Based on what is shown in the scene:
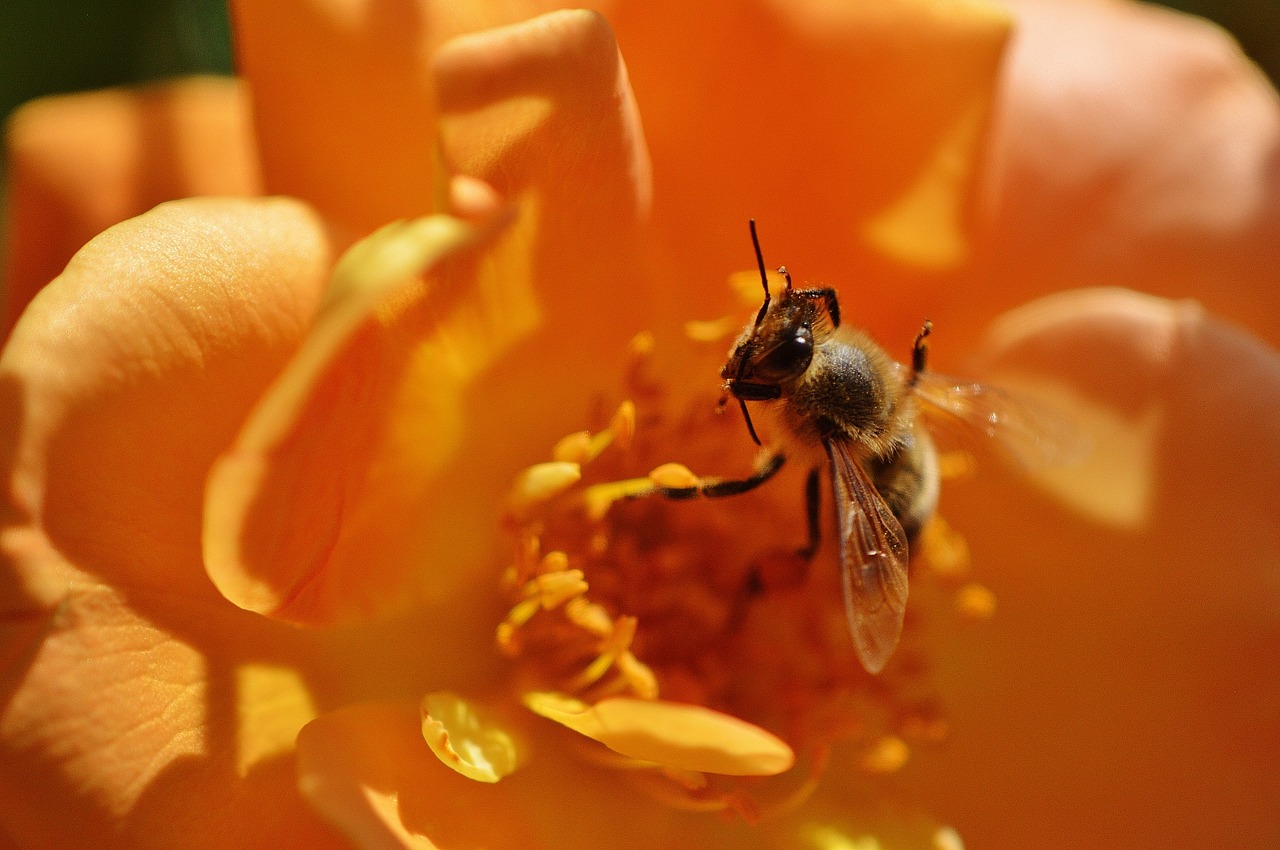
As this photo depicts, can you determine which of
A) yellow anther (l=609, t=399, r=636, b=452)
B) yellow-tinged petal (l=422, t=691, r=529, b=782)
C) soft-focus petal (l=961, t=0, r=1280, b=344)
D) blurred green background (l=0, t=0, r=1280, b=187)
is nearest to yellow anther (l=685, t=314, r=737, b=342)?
yellow anther (l=609, t=399, r=636, b=452)

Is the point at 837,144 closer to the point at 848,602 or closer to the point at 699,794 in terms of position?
the point at 848,602

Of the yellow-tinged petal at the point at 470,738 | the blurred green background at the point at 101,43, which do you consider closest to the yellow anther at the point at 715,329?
the yellow-tinged petal at the point at 470,738

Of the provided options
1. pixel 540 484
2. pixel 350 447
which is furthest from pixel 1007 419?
pixel 350 447

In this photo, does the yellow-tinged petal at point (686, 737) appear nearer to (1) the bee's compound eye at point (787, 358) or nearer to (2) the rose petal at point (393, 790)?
(2) the rose petal at point (393, 790)

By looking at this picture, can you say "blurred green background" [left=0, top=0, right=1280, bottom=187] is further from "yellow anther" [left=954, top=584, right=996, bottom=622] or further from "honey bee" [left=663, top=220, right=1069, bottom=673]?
"yellow anther" [left=954, top=584, right=996, bottom=622]

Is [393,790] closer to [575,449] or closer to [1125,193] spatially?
[575,449]

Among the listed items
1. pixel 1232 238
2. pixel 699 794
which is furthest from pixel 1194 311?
pixel 699 794

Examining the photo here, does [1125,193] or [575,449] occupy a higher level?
[1125,193]
